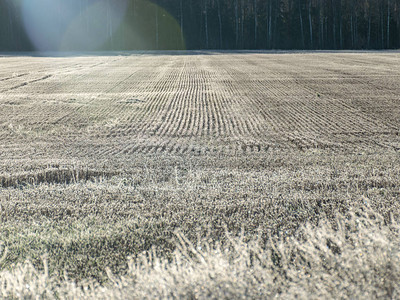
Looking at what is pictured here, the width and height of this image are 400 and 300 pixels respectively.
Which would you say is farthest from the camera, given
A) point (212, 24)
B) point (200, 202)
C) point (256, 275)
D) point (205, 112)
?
point (212, 24)

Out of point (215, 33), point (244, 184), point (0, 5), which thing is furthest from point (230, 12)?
point (244, 184)

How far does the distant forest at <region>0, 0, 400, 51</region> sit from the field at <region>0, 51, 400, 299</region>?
4906 centimetres

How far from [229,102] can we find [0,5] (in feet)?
190

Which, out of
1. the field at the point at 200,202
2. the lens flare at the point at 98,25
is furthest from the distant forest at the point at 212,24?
the field at the point at 200,202

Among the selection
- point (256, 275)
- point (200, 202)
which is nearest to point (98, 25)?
A: point (200, 202)

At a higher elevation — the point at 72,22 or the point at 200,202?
the point at 72,22

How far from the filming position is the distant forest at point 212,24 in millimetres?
56344

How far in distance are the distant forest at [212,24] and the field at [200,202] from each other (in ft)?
161

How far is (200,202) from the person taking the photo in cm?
448

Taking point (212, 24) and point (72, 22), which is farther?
point (72, 22)

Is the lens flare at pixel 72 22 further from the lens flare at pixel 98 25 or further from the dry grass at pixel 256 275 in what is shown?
the dry grass at pixel 256 275

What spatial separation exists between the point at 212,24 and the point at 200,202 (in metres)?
57.1

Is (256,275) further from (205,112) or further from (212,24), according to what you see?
(212,24)

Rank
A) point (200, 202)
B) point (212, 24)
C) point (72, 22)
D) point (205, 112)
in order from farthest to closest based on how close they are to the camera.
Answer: point (72, 22), point (212, 24), point (205, 112), point (200, 202)
